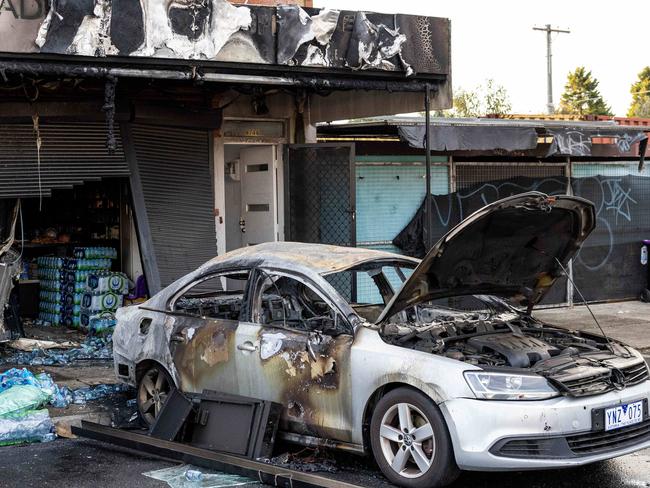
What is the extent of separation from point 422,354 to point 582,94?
308ft

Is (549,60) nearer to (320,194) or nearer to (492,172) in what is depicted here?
(492,172)

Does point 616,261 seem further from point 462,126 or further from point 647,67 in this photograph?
point 647,67

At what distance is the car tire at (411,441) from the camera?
18.6 feet

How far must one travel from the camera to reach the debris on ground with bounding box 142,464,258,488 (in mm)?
6094

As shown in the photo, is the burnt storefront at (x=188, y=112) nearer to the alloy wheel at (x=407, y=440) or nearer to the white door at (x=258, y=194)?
the white door at (x=258, y=194)

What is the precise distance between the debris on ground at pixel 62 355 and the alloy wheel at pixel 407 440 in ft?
17.9

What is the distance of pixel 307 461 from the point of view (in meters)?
6.58

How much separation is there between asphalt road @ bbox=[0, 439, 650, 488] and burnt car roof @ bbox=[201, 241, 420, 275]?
4.77 feet

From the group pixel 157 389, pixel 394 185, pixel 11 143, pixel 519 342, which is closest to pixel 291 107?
pixel 394 185

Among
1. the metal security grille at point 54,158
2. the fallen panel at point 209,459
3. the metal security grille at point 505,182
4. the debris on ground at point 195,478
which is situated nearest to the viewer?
the fallen panel at point 209,459

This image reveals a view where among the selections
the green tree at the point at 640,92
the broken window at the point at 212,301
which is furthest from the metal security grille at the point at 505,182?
the green tree at the point at 640,92

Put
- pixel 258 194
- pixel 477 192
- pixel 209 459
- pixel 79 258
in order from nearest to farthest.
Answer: pixel 209 459 → pixel 79 258 → pixel 258 194 → pixel 477 192

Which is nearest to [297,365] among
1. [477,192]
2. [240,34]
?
[240,34]

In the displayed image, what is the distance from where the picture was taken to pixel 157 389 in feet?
25.1
